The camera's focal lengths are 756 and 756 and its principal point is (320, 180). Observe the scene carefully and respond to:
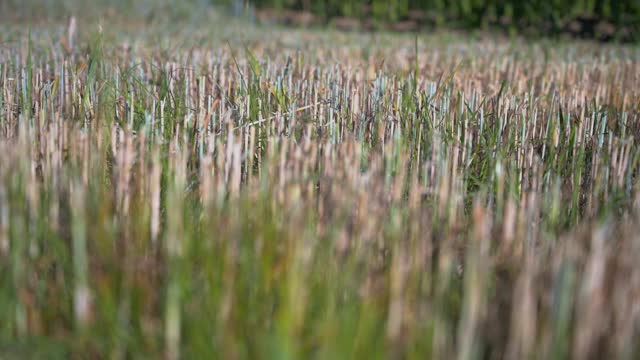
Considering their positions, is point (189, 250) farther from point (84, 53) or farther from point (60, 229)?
point (84, 53)

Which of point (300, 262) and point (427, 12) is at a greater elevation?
point (427, 12)

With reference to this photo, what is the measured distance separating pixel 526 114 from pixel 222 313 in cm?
169

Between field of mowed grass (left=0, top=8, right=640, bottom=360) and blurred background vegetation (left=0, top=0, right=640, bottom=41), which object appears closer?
field of mowed grass (left=0, top=8, right=640, bottom=360)

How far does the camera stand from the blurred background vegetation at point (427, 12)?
28.0ft

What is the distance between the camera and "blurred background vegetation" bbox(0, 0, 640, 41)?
8547 mm

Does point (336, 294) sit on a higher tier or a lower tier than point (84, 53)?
lower

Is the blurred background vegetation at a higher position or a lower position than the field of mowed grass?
higher

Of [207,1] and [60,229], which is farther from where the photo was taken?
[207,1]

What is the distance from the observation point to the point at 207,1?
11.4 m

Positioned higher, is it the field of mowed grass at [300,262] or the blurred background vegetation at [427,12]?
the blurred background vegetation at [427,12]

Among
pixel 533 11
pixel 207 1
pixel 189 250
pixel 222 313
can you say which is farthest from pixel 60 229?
pixel 207 1

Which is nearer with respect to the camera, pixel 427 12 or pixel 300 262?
pixel 300 262

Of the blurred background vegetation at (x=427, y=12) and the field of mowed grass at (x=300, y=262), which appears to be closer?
the field of mowed grass at (x=300, y=262)

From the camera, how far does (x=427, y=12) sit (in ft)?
33.6
